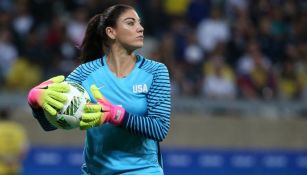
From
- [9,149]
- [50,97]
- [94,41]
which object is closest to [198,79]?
[9,149]

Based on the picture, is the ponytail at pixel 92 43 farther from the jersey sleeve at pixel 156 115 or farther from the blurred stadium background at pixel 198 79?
the blurred stadium background at pixel 198 79

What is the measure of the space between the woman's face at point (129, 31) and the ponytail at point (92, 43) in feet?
0.68

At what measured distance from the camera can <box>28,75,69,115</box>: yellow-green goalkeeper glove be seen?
16.3 feet

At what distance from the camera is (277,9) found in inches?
563

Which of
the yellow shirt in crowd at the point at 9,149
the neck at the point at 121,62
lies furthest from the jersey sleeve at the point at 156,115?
the yellow shirt in crowd at the point at 9,149

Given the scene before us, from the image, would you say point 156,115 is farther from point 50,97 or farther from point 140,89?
point 50,97

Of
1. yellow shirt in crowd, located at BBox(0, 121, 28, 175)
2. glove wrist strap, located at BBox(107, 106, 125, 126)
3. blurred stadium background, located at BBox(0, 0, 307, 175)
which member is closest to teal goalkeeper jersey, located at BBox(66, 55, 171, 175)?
glove wrist strap, located at BBox(107, 106, 125, 126)

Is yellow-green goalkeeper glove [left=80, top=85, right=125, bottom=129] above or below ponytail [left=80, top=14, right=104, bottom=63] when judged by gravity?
below

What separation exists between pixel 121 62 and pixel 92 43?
0.34 metres

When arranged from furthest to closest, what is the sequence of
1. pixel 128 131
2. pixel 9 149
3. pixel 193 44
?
pixel 193 44, pixel 9 149, pixel 128 131

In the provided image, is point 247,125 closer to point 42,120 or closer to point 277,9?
point 277,9

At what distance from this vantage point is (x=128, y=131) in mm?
5203

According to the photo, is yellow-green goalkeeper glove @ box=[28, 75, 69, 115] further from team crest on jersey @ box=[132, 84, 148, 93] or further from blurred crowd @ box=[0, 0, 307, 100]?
blurred crowd @ box=[0, 0, 307, 100]

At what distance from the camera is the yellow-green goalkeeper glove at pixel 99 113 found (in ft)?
16.3
